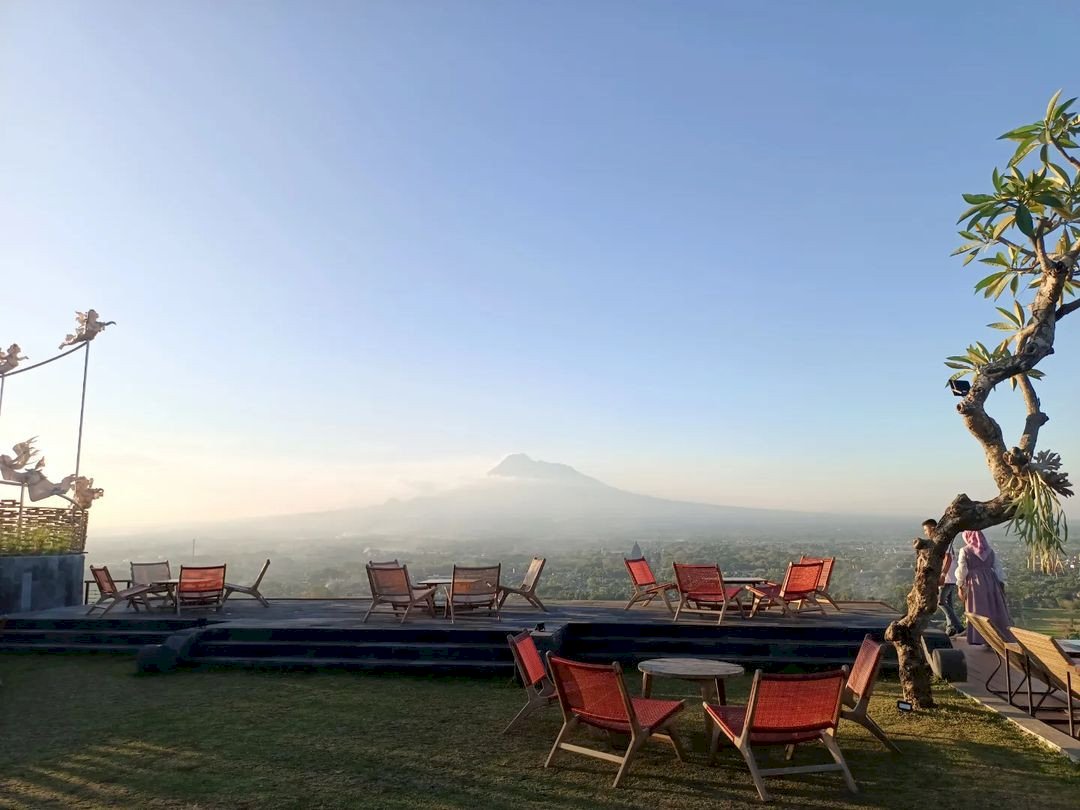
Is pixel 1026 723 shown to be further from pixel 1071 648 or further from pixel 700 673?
pixel 700 673

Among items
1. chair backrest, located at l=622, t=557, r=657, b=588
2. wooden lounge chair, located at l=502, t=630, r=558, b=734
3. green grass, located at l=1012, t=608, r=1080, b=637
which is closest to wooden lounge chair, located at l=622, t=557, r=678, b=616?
chair backrest, located at l=622, t=557, r=657, b=588

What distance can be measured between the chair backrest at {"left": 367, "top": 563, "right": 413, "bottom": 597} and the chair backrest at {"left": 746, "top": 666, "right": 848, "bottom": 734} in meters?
6.08

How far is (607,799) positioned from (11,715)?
575 cm

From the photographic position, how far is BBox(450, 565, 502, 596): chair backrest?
10336 millimetres

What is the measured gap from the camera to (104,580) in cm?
1174

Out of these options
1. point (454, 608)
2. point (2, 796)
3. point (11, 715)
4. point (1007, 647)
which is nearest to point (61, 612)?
point (11, 715)

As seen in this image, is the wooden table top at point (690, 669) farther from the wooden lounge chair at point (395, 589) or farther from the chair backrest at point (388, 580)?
the chair backrest at point (388, 580)

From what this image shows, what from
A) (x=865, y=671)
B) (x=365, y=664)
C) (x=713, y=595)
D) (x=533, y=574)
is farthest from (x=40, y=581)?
(x=865, y=671)

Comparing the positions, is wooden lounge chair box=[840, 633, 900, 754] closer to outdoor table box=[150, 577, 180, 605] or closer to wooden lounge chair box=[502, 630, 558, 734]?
wooden lounge chair box=[502, 630, 558, 734]

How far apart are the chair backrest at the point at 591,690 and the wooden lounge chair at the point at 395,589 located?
15.9 ft

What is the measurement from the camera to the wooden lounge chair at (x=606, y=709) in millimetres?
5188

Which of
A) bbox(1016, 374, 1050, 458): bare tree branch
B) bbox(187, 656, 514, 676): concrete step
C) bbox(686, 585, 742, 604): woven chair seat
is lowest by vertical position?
bbox(187, 656, 514, 676): concrete step

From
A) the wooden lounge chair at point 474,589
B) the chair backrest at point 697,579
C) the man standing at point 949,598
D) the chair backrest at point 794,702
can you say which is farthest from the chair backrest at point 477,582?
the man standing at point 949,598

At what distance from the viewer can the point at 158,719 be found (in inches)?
270
